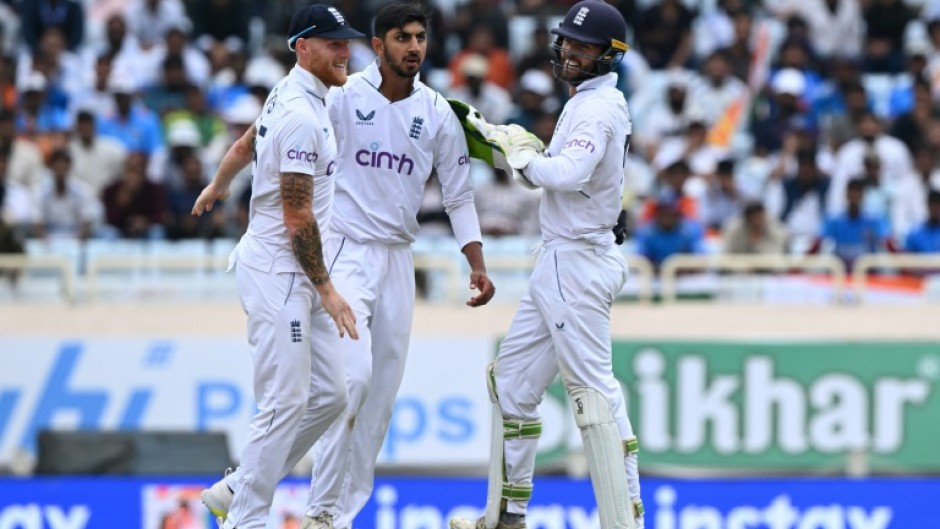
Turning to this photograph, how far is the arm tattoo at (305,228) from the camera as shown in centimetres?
902

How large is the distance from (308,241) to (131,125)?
840cm

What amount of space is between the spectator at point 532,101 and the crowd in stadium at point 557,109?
4 centimetres

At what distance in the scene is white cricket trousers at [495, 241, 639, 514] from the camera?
9438 mm

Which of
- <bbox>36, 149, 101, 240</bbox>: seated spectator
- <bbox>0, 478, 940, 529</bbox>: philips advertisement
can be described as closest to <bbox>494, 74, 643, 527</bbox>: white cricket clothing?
<bbox>0, 478, 940, 529</bbox>: philips advertisement

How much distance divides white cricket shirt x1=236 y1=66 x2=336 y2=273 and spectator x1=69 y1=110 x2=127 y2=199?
721 centimetres

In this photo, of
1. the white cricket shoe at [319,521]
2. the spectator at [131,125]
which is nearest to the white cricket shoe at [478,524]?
the white cricket shoe at [319,521]

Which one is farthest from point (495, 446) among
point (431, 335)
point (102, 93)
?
point (102, 93)

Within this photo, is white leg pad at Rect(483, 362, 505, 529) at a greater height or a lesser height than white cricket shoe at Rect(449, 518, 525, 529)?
greater

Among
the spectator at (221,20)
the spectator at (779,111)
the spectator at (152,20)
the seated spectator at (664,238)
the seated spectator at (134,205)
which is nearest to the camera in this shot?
the seated spectator at (664,238)

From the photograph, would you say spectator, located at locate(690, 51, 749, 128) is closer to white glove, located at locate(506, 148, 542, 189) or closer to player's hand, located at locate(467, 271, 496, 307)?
player's hand, located at locate(467, 271, 496, 307)

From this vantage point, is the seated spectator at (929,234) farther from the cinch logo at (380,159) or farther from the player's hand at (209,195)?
the player's hand at (209,195)

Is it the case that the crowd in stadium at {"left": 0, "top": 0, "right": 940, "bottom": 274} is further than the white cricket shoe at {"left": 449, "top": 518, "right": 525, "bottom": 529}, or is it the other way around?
the crowd in stadium at {"left": 0, "top": 0, "right": 940, "bottom": 274}

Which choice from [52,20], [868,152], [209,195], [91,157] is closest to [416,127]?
[209,195]

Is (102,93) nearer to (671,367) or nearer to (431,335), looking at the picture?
(431,335)
